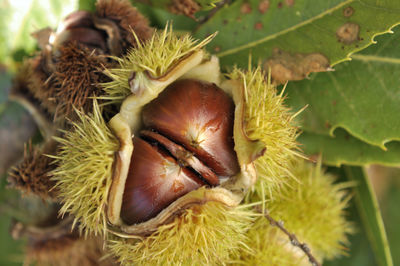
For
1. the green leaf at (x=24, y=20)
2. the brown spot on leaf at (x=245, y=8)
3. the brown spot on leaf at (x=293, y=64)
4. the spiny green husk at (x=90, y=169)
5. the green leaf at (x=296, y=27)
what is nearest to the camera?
the spiny green husk at (x=90, y=169)

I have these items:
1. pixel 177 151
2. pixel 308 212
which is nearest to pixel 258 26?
pixel 177 151

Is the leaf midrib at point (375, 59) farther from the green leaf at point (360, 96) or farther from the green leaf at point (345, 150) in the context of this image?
the green leaf at point (345, 150)

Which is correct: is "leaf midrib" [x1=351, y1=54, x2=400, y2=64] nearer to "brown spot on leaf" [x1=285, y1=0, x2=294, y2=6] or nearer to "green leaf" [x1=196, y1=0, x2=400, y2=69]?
"green leaf" [x1=196, y1=0, x2=400, y2=69]

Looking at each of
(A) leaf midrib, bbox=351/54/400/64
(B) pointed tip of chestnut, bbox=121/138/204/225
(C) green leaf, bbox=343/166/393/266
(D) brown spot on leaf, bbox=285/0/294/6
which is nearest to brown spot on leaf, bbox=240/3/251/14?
(D) brown spot on leaf, bbox=285/0/294/6

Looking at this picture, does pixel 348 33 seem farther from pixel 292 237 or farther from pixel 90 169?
pixel 90 169

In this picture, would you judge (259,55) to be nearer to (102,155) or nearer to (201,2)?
(201,2)

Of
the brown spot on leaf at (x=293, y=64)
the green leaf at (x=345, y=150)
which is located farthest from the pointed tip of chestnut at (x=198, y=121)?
the green leaf at (x=345, y=150)
